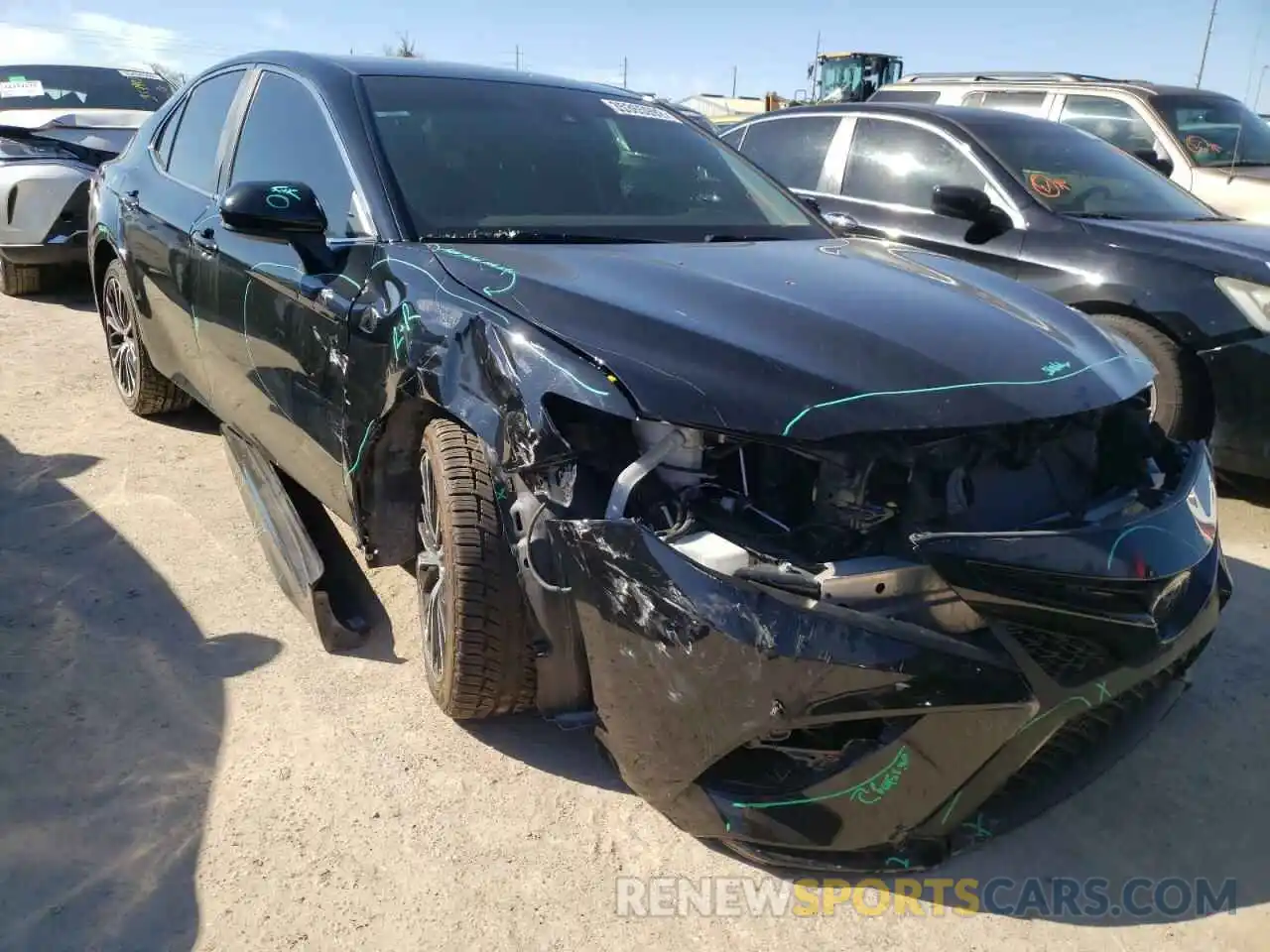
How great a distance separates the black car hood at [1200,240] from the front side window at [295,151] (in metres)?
3.36

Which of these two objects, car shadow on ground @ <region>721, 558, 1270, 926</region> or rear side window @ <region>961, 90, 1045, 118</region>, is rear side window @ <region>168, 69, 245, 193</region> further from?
rear side window @ <region>961, 90, 1045, 118</region>

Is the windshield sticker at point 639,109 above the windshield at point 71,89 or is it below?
above

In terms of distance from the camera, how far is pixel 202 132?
406cm

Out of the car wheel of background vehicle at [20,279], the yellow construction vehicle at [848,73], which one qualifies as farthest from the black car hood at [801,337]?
the yellow construction vehicle at [848,73]

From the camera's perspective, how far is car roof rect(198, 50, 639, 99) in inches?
129

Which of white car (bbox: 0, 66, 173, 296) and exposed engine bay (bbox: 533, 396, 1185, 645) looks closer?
exposed engine bay (bbox: 533, 396, 1185, 645)

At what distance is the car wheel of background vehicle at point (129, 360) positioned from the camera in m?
4.74

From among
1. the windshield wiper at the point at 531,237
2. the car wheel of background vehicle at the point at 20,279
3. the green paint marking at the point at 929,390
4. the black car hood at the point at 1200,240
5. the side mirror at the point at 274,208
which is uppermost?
the side mirror at the point at 274,208

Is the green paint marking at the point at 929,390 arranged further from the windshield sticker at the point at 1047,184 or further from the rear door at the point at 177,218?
the windshield sticker at the point at 1047,184

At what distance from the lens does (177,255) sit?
385cm

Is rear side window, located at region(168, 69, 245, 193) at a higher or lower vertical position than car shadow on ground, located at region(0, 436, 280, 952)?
higher

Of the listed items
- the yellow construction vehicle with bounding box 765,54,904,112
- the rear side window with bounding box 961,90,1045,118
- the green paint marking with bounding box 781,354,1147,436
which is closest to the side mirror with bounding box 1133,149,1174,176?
the rear side window with bounding box 961,90,1045,118

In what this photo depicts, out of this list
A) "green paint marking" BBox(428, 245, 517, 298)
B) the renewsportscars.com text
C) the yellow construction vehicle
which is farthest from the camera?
the yellow construction vehicle

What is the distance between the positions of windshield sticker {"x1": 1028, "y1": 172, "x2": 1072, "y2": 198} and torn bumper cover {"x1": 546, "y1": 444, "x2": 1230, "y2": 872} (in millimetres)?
3278
